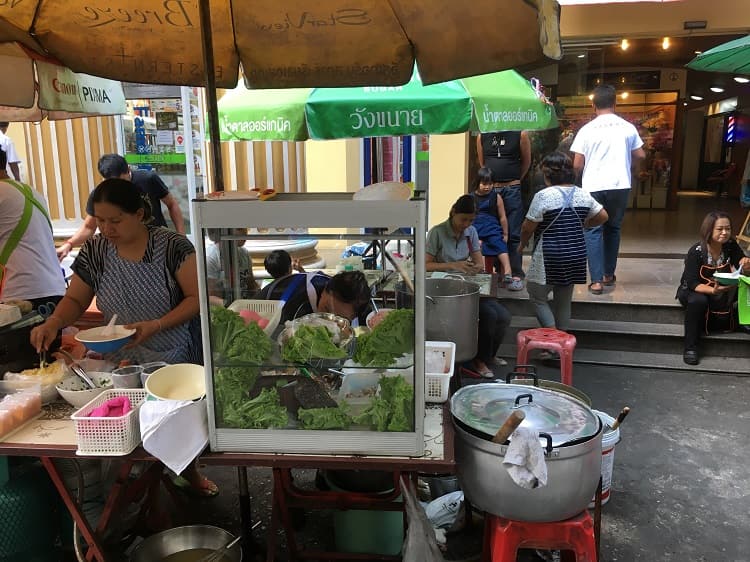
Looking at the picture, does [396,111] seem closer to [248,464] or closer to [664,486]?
[248,464]

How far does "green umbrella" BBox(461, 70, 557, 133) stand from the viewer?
3.74m

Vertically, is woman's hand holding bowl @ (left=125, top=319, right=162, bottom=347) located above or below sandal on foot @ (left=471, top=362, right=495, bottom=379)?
above

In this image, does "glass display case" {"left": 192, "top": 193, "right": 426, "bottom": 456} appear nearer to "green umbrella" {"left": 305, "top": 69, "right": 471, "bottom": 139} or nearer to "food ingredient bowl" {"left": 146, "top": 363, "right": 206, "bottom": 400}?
"food ingredient bowl" {"left": 146, "top": 363, "right": 206, "bottom": 400}

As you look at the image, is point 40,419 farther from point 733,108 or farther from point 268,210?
point 733,108

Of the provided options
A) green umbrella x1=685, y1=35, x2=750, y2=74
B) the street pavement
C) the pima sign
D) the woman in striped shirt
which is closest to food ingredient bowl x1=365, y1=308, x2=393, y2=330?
the street pavement

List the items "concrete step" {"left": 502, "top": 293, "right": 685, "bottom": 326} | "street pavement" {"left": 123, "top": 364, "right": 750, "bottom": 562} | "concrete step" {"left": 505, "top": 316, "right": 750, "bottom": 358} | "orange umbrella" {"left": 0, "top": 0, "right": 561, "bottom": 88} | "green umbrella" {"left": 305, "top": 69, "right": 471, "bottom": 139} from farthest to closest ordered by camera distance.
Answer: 1. "concrete step" {"left": 502, "top": 293, "right": 685, "bottom": 326}
2. "concrete step" {"left": 505, "top": 316, "right": 750, "bottom": 358}
3. "green umbrella" {"left": 305, "top": 69, "right": 471, "bottom": 139}
4. "street pavement" {"left": 123, "top": 364, "right": 750, "bottom": 562}
5. "orange umbrella" {"left": 0, "top": 0, "right": 561, "bottom": 88}

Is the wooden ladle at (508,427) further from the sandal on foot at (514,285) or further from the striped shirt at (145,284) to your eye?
the sandal on foot at (514,285)

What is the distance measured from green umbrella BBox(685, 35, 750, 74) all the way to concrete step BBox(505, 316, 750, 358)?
234cm

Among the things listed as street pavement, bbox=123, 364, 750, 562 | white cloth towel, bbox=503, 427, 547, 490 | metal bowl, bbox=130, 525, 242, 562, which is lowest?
street pavement, bbox=123, 364, 750, 562

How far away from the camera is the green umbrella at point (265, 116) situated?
12.8 feet

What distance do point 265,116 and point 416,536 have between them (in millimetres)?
2871

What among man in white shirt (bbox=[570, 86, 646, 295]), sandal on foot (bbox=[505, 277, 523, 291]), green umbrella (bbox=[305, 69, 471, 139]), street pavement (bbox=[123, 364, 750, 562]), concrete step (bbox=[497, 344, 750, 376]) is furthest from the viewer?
sandal on foot (bbox=[505, 277, 523, 291])

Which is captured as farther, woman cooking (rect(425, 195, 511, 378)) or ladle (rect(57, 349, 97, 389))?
woman cooking (rect(425, 195, 511, 378))

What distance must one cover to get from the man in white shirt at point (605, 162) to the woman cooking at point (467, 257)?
1556mm
